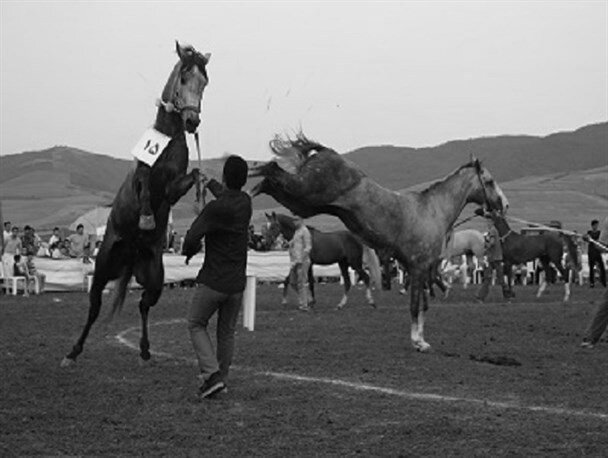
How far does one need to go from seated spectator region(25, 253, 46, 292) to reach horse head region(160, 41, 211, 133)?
18.8m

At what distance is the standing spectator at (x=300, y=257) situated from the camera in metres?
23.3

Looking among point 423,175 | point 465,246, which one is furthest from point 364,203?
point 423,175

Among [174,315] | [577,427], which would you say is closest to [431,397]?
[577,427]

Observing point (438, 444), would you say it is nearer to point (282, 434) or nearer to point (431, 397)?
point (282, 434)

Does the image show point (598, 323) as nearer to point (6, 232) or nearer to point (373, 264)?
point (373, 264)

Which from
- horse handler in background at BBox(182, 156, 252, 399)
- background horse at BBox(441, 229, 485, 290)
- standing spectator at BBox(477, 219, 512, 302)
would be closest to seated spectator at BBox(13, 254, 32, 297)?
standing spectator at BBox(477, 219, 512, 302)

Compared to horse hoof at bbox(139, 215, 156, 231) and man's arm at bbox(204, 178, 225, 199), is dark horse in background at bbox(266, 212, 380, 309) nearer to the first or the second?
horse hoof at bbox(139, 215, 156, 231)

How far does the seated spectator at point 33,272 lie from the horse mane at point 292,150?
16.6 meters

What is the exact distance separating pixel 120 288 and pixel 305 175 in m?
2.92

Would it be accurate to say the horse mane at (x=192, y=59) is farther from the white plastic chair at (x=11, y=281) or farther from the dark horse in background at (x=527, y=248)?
the white plastic chair at (x=11, y=281)

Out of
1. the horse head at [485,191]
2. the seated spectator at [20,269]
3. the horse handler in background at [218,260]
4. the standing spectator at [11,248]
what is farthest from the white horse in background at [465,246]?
the horse handler in background at [218,260]

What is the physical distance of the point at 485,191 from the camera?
17.2 metres

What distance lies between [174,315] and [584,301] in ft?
36.4

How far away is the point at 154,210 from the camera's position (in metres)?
12.2
